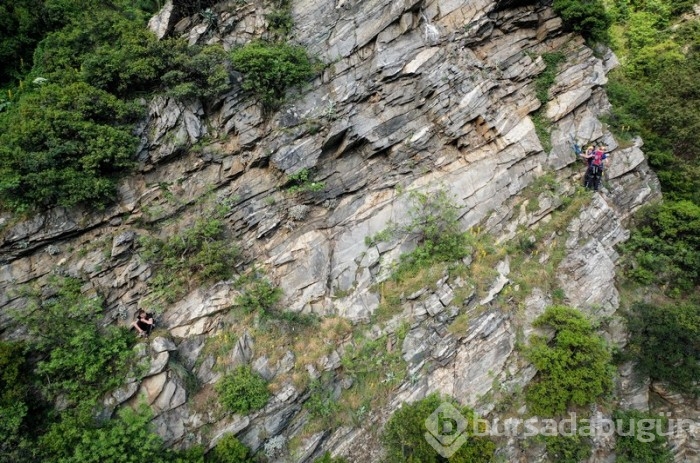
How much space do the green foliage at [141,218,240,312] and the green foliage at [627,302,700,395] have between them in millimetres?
12547

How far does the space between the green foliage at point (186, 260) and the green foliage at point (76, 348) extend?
1.50m

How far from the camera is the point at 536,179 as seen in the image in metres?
12.4

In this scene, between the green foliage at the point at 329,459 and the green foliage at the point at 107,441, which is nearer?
the green foliage at the point at 107,441

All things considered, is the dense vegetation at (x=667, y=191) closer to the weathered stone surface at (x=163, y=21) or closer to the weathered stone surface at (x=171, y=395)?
the weathered stone surface at (x=171, y=395)

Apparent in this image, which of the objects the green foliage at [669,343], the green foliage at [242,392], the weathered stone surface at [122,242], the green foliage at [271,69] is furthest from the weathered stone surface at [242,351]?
the green foliage at [669,343]

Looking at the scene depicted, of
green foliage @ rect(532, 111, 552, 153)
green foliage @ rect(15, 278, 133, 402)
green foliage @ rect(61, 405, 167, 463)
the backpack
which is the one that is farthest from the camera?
green foliage @ rect(532, 111, 552, 153)

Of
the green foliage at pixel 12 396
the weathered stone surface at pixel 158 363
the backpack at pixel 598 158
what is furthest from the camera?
the backpack at pixel 598 158

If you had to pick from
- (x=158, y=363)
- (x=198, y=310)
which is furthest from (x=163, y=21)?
(x=158, y=363)

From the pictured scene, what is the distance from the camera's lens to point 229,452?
9000mm

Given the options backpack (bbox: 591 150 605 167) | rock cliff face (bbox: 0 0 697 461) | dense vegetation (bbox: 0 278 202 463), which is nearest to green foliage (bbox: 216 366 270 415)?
rock cliff face (bbox: 0 0 697 461)

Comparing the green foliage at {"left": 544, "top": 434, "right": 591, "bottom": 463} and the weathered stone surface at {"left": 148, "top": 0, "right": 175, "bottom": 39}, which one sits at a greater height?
the weathered stone surface at {"left": 148, "top": 0, "right": 175, "bottom": 39}

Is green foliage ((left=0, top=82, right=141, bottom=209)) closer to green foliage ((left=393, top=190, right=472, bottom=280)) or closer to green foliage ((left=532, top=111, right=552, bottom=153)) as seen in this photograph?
green foliage ((left=393, top=190, right=472, bottom=280))

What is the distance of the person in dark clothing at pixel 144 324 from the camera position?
988 centimetres

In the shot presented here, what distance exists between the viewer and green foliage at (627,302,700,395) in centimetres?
973
